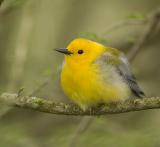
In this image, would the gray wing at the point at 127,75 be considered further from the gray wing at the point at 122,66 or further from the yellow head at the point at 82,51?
the yellow head at the point at 82,51

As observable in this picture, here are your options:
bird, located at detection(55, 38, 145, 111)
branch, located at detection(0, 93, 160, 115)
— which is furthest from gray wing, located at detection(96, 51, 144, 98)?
branch, located at detection(0, 93, 160, 115)

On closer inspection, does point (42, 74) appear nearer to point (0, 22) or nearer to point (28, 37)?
point (28, 37)

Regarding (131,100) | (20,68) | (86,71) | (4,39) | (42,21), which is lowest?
(131,100)

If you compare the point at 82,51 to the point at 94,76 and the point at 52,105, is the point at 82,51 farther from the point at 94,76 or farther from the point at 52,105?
the point at 52,105

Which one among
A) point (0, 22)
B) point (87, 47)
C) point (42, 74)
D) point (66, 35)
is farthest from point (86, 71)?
point (66, 35)

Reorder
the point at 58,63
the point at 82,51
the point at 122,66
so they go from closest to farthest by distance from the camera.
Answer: the point at 122,66 < the point at 82,51 < the point at 58,63

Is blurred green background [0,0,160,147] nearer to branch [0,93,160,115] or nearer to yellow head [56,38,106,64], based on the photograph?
yellow head [56,38,106,64]

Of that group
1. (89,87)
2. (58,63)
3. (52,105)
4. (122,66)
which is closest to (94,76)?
(89,87)
